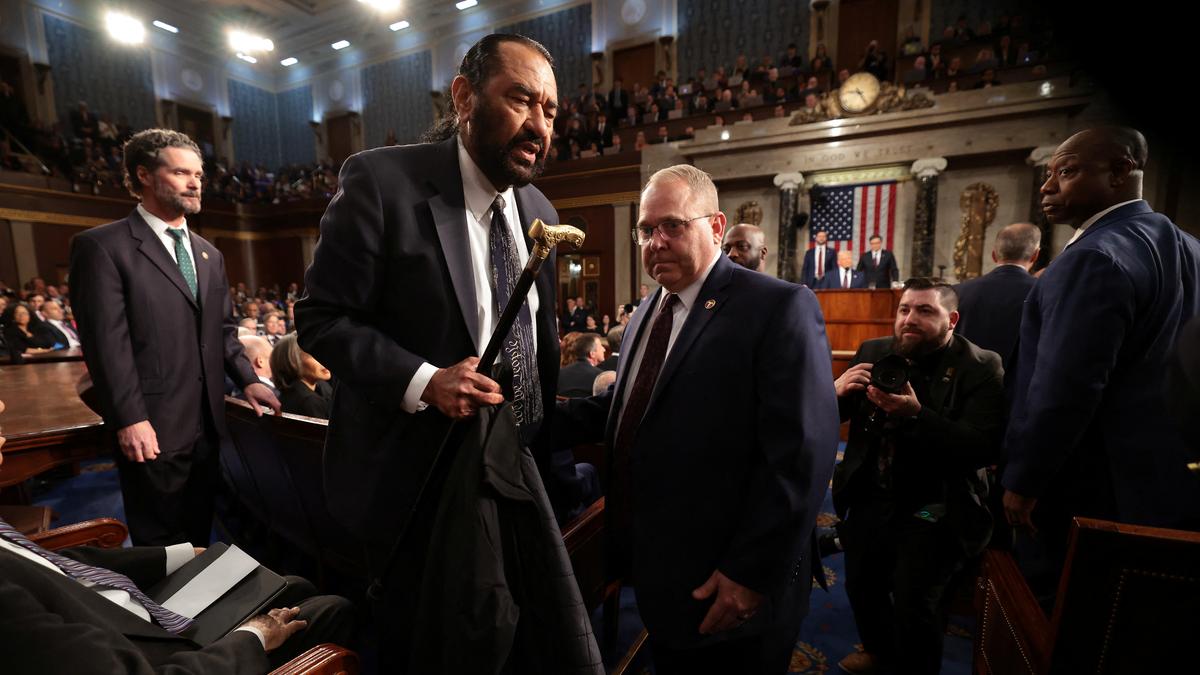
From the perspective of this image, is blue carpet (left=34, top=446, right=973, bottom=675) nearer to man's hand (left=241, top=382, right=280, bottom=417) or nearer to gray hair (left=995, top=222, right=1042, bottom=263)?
man's hand (left=241, top=382, right=280, bottom=417)

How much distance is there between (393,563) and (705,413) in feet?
2.54

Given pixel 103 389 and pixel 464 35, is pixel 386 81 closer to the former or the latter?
pixel 464 35

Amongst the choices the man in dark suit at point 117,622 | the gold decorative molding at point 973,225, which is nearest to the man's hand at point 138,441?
the man in dark suit at point 117,622

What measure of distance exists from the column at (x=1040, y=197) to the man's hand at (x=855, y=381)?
844 centimetres

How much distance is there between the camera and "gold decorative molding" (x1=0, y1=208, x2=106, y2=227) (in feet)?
36.0

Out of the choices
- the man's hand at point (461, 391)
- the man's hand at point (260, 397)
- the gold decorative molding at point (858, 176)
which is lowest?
the man's hand at point (260, 397)

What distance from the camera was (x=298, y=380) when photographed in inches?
97.4

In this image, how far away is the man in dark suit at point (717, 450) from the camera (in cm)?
114

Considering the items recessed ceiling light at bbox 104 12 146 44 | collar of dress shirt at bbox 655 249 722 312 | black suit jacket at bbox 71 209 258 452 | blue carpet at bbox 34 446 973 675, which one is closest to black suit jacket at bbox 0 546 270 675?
black suit jacket at bbox 71 209 258 452

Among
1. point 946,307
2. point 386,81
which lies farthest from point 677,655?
point 386,81

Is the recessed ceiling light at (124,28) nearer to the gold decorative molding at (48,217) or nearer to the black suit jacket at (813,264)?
the gold decorative molding at (48,217)

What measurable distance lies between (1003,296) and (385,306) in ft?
10.0

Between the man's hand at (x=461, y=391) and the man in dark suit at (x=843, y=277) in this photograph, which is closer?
the man's hand at (x=461, y=391)

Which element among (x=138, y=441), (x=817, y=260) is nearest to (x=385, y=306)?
(x=138, y=441)
